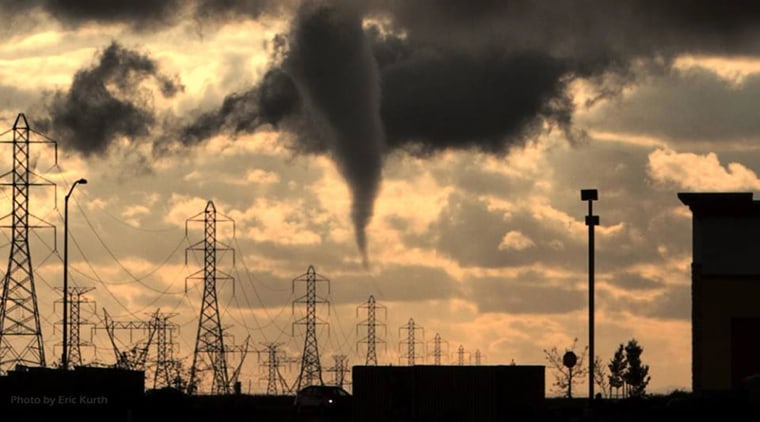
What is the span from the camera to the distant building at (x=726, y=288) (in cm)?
9562

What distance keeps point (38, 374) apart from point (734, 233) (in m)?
47.3

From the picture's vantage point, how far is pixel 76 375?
66062mm

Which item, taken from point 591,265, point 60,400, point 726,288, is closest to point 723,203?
point 726,288

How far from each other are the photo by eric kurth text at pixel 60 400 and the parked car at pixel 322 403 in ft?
73.7

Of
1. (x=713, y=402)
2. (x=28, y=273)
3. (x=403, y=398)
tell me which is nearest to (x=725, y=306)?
(x=713, y=402)

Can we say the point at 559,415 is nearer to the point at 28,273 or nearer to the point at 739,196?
the point at 739,196

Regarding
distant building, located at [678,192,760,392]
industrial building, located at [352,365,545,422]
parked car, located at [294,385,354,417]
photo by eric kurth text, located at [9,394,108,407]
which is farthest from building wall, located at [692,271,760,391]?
photo by eric kurth text, located at [9,394,108,407]

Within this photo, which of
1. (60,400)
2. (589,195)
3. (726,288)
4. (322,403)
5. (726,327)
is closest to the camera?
(60,400)

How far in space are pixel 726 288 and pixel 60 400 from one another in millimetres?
46026

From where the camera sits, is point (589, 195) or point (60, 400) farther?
point (589, 195)

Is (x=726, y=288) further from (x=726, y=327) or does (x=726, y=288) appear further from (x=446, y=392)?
(x=446, y=392)

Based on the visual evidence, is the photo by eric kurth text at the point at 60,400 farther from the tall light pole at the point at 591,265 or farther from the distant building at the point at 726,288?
the distant building at the point at 726,288

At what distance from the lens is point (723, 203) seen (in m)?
96.4

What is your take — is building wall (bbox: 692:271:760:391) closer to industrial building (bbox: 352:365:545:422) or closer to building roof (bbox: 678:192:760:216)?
building roof (bbox: 678:192:760:216)
